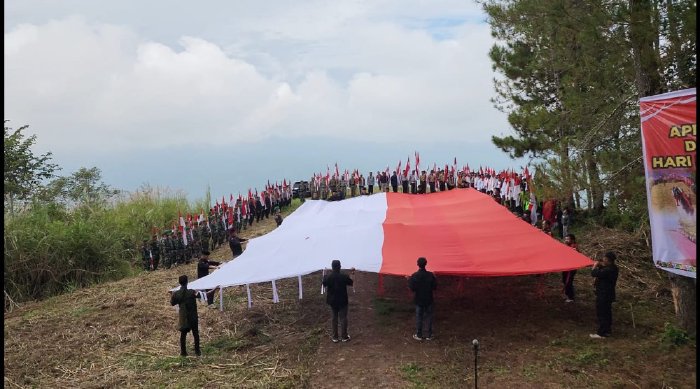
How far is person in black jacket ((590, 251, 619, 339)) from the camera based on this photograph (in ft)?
29.1

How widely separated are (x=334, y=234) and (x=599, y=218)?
405 inches

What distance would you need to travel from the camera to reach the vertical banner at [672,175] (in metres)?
7.33

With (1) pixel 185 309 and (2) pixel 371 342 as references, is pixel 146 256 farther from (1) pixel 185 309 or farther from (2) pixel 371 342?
(2) pixel 371 342

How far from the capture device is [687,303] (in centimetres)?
902

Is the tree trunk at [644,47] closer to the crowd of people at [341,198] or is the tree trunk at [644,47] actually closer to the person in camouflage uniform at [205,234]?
the crowd of people at [341,198]

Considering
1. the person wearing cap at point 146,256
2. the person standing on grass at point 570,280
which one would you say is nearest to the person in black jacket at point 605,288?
the person standing on grass at point 570,280

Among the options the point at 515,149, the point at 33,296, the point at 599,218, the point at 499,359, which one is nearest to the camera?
the point at 499,359

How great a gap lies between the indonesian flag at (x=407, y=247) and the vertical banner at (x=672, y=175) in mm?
2427

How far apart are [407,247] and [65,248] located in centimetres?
1157

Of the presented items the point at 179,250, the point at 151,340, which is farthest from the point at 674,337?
the point at 179,250

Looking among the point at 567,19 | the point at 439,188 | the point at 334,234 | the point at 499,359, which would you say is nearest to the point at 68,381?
the point at 334,234

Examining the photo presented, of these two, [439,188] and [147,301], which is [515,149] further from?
[147,301]

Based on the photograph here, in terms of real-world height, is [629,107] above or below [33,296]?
above

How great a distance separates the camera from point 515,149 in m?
20.1
